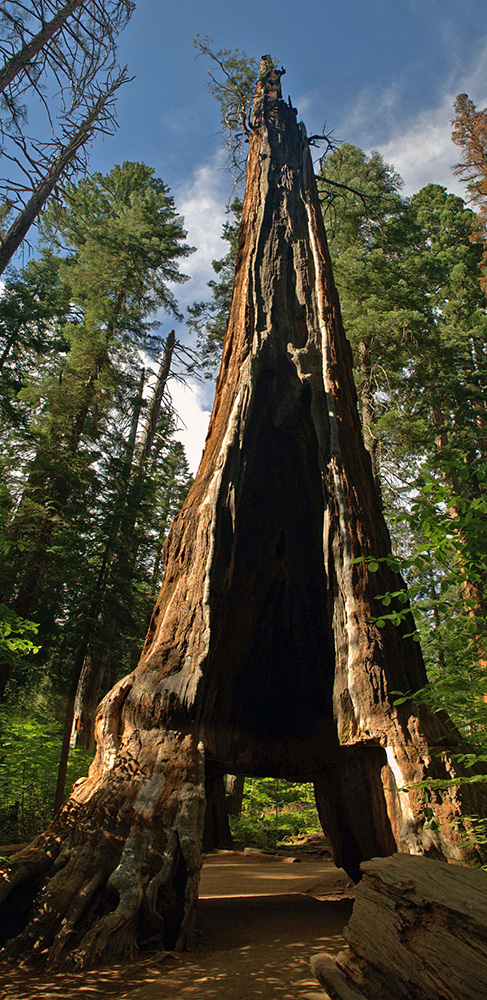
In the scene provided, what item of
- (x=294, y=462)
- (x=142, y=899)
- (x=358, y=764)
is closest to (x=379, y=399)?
(x=294, y=462)

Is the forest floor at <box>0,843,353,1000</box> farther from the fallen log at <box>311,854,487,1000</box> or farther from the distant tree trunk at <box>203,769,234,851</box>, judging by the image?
the distant tree trunk at <box>203,769,234,851</box>

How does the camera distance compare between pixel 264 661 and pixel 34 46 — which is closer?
pixel 264 661

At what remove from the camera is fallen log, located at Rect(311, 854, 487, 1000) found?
→ 1828mm

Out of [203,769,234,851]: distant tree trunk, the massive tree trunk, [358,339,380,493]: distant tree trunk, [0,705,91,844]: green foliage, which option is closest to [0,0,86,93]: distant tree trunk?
the massive tree trunk

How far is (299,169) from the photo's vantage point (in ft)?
26.7

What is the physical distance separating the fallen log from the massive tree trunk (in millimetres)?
1195

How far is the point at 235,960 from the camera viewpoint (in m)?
3.18

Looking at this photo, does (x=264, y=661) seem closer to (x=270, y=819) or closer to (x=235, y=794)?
(x=235, y=794)

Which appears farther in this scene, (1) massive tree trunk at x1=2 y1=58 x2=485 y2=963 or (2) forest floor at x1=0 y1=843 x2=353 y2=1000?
(1) massive tree trunk at x1=2 y1=58 x2=485 y2=963

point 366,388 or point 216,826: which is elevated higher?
point 366,388

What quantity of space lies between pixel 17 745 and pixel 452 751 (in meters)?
8.81

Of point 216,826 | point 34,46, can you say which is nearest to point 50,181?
point 34,46

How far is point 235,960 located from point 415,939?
70.6 inches

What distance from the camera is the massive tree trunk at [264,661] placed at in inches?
133
